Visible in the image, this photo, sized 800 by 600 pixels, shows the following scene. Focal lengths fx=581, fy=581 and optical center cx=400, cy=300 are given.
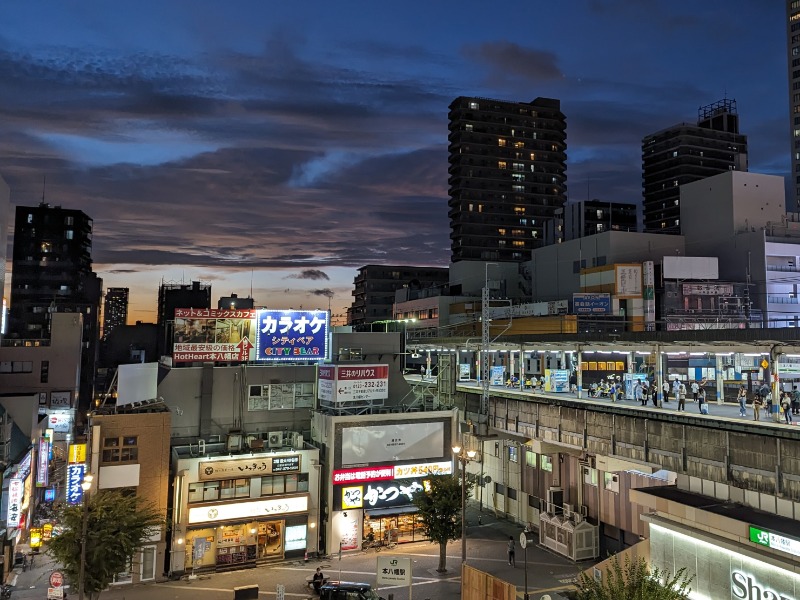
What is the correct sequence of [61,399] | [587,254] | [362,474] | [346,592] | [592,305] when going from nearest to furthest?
[346,592]
[362,474]
[61,399]
[592,305]
[587,254]

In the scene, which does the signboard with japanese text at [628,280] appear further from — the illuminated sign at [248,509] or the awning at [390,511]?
the illuminated sign at [248,509]

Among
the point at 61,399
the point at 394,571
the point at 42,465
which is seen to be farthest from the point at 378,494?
the point at 61,399

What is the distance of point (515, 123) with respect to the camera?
142 metres

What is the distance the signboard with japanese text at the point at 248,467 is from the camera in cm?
3188

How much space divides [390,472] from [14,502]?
2093 centimetres

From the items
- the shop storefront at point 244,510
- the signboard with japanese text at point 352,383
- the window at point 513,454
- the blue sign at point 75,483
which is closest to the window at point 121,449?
the blue sign at point 75,483

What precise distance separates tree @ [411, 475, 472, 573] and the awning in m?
3.75

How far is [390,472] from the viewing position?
35.2 metres

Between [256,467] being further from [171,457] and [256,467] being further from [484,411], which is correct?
[484,411]

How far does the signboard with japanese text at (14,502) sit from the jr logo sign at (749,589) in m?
34.5

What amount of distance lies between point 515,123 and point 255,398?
12201cm

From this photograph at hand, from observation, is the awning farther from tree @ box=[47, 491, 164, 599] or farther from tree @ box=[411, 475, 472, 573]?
tree @ box=[47, 491, 164, 599]

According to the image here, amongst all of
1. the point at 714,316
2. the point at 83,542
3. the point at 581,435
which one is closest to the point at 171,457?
the point at 83,542

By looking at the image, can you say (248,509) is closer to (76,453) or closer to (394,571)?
(76,453)
